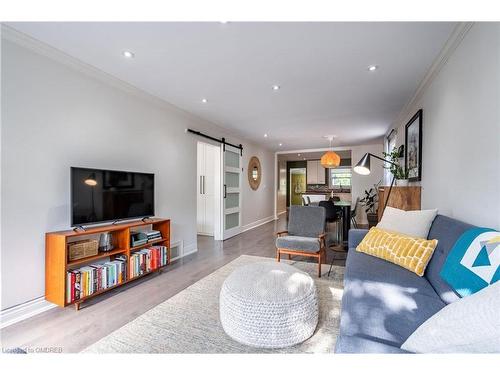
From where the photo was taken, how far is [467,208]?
185 cm

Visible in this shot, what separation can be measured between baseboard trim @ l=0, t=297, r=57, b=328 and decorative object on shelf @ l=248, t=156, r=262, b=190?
4775 millimetres

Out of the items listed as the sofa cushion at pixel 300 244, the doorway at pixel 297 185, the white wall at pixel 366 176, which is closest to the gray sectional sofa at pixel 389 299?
the sofa cushion at pixel 300 244

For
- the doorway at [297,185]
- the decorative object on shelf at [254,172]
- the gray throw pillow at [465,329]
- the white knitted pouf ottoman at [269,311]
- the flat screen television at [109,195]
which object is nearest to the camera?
the gray throw pillow at [465,329]

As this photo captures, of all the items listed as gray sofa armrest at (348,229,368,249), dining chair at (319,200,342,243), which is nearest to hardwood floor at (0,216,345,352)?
gray sofa armrest at (348,229,368,249)

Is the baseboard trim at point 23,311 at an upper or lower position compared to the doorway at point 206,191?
lower

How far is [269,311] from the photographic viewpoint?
1.58 metres

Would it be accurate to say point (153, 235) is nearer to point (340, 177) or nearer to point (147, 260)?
point (147, 260)

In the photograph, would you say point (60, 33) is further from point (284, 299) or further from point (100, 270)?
point (284, 299)

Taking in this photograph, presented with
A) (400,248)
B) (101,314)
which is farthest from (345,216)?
(101,314)

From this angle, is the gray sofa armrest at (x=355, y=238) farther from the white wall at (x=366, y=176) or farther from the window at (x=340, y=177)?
the window at (x=340, y=177)

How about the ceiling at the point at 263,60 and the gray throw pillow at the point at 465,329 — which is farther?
the ceiling at the point at 263,60

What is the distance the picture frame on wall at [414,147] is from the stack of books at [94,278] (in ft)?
12.1

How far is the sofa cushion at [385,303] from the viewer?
1.12 meters
